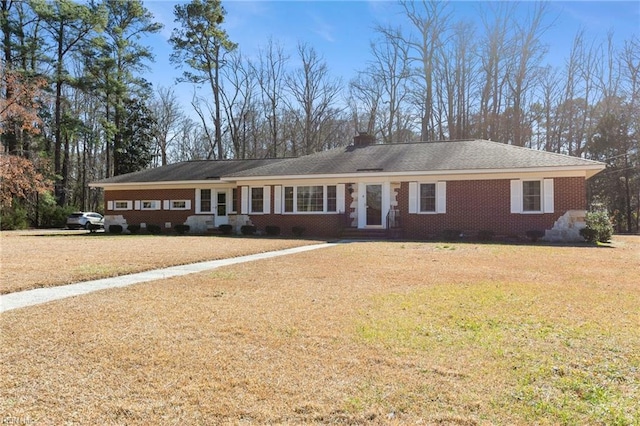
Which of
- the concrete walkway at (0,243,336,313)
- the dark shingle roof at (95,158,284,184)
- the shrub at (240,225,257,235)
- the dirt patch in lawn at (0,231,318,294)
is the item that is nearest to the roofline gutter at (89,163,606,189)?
the dark shingle roof at (95,158,284,184)

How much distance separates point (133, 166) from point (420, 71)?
25145 mm

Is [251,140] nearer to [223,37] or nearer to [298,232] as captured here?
[223,37]

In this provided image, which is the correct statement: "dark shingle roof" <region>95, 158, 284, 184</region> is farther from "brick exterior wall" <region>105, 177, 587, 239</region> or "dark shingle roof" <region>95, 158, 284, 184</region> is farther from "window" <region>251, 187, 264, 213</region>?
"brick exterior wall" <region>105, 177, 587, 239</region>

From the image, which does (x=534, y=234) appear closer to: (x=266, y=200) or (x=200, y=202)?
(x=266, y=200)

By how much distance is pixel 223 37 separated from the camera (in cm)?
3416

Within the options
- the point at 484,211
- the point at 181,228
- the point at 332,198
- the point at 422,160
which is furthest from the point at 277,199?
the point at 484,211

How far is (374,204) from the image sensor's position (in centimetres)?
1928

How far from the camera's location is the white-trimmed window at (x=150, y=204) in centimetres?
2436

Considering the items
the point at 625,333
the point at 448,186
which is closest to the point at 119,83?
the point at 448,186

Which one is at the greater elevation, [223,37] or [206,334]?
[223,37]

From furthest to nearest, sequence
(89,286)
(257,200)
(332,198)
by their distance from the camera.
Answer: (257,200) → (332,198) → (89,286)

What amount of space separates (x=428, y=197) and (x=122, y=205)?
17.4 meters

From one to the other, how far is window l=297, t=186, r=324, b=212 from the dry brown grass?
44.0 feet

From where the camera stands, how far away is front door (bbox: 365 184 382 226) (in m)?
19.1
